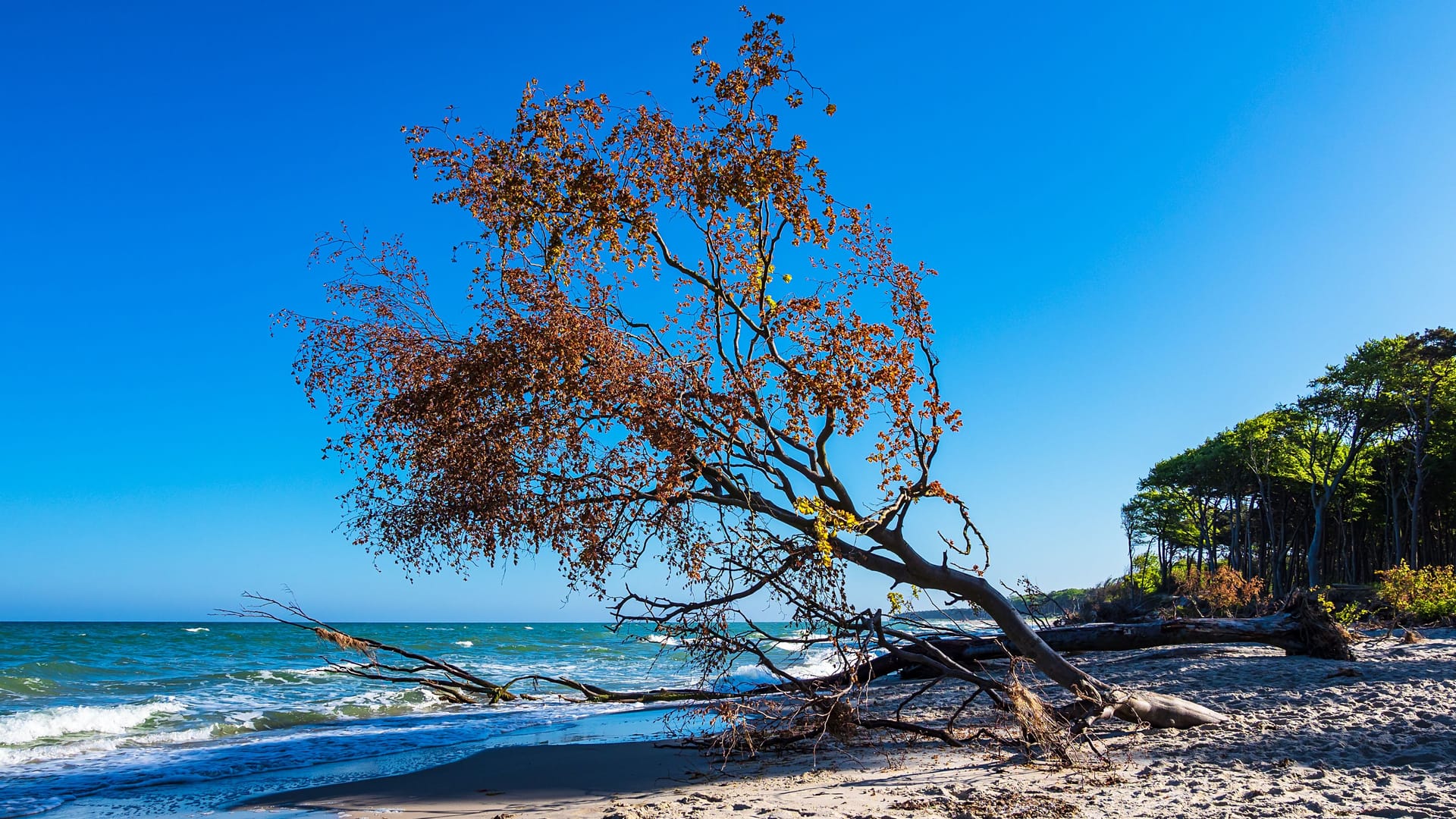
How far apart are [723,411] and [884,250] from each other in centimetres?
235

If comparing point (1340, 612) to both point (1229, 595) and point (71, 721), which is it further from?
point (71, 721)

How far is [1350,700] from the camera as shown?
8.95m

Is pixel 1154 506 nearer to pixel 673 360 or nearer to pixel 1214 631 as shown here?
pixel 1214 631

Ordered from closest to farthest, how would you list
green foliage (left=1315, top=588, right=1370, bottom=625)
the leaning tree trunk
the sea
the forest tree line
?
the leaning tree trunk
the sea
green foliage (left=1315, top=588, right=1370, bottom=625)
the forest tree line

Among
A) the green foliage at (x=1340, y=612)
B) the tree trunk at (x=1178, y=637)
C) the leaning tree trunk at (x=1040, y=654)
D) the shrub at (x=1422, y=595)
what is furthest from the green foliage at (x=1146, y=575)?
the leaning tree trunk at (x=1040, y=654)

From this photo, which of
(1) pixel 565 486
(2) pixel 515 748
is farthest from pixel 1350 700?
(2) pixel 515 748

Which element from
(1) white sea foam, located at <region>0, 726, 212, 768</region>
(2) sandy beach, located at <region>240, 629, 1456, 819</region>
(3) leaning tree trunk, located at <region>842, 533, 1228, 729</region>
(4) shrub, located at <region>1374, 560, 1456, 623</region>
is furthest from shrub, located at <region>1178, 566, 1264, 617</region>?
(1) white sea foam, located at <region>0, 726, 212, 768</region>

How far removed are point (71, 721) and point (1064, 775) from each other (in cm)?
1636

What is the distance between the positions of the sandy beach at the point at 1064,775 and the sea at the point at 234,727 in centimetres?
116

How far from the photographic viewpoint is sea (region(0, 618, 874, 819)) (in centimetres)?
945

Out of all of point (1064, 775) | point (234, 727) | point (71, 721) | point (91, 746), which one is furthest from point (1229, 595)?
point (71, 721)

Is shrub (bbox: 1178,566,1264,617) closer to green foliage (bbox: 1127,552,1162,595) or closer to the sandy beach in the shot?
the sandy beach

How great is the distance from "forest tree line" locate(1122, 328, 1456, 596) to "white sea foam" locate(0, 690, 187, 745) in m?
36.6

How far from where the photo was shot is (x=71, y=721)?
47.9ft
